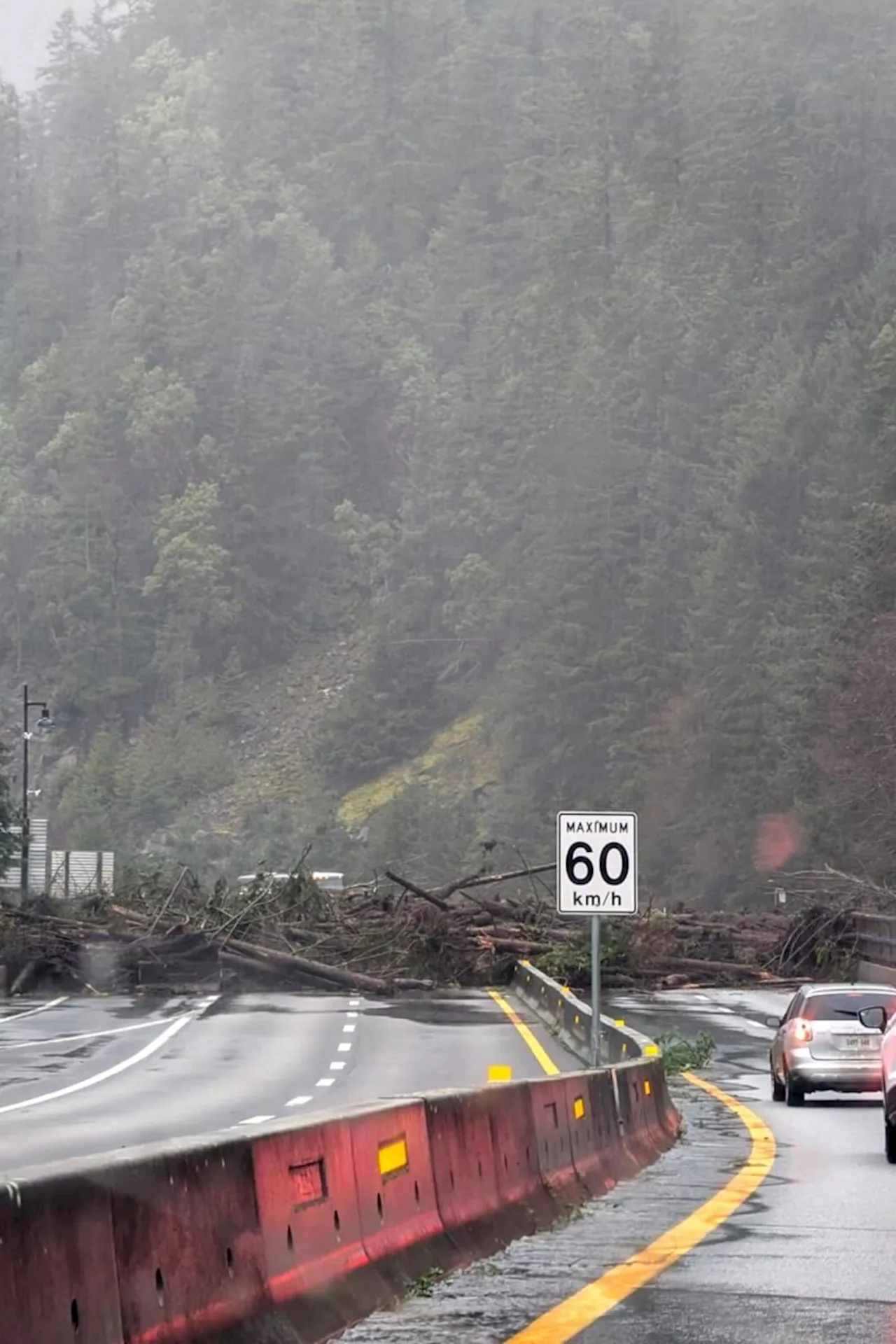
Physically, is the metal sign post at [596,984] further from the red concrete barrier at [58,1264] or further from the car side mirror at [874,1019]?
the red concrete barrier at [58,1264]

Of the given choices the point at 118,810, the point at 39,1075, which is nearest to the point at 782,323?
the point at 118,810

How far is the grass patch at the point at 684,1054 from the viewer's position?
28078mm

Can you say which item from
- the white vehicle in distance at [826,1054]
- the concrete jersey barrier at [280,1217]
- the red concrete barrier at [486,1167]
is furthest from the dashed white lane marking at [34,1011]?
the concrete jersey barrier at [280,1217]

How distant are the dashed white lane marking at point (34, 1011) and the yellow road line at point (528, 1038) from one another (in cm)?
751

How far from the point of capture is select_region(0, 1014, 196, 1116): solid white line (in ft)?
76.9

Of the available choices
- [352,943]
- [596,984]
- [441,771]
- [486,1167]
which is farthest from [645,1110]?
[441,771]

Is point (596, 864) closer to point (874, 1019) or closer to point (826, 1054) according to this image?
point (874, 1019)

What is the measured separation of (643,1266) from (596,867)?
980cm

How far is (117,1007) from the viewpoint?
4169 centimetres

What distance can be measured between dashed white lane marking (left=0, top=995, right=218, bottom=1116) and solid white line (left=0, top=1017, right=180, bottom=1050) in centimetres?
38

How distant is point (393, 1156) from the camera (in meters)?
9.56

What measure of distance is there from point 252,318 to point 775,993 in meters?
143

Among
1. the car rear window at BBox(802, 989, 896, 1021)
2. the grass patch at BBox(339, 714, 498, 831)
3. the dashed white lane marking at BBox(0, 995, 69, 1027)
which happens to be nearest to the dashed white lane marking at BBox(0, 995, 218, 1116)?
the dashed white lane marking at BBox(0, 995, 69, 1027)

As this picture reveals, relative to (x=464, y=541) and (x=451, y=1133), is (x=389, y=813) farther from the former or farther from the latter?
(x=451, y=1133)
